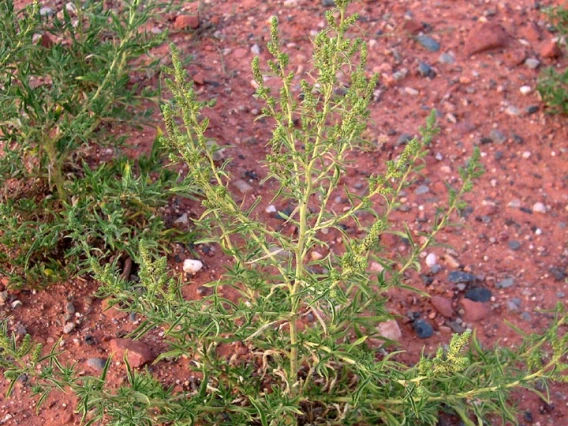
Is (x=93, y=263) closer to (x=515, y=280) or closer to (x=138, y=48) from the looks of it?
(x=138, y=48)

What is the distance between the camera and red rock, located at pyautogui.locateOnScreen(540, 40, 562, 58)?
4691 mm

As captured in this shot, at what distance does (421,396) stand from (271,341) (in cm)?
59

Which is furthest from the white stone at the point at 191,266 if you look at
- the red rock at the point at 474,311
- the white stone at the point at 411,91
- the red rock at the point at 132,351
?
the white stone at the point at 411,91

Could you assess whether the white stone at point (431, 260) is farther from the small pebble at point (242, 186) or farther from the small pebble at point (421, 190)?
the small pebble at point (242, 186)

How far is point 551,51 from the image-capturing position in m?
4.69

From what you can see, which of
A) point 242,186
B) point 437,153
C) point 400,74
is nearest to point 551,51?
point 400,74

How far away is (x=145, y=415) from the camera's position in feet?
7.96

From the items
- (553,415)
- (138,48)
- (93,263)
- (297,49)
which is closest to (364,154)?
(297,49)

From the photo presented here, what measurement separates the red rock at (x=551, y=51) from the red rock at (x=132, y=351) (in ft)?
10.3

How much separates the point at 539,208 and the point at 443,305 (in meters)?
0.90

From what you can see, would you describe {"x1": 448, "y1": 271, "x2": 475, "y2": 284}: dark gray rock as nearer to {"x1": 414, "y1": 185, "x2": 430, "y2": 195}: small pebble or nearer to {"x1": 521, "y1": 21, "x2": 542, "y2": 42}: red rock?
{"x1": 414, "y1": 185, "x2": 430, "y2": 195}: small pebble

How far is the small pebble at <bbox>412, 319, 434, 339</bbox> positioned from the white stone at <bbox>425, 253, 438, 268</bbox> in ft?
1.23

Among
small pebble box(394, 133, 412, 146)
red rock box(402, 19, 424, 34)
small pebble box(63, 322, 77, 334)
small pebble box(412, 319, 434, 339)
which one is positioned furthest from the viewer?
red rock box(402, 19, 424, 34)

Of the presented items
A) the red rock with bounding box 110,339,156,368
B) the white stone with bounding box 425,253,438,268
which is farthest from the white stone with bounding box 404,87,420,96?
the red rock with bounding box 110,339,156,368
